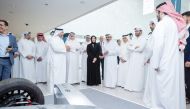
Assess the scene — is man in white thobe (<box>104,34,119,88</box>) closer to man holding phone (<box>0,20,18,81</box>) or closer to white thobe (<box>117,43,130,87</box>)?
white thobe (<box>117,43,130,87</box>)

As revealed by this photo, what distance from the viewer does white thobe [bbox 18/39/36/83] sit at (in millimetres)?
6754

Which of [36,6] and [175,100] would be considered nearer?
[175,100]

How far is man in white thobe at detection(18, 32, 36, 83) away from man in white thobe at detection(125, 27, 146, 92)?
9.92ft

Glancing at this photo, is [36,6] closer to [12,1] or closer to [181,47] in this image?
[12,1]

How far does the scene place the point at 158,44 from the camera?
3.49 m

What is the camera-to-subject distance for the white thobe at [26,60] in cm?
675

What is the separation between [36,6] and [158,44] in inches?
302

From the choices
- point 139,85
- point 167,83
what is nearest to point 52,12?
point 139,85

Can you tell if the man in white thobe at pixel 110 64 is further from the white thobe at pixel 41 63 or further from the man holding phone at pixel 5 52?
the man holding phone at pixel 5 52

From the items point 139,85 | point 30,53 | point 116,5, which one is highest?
point 116,5

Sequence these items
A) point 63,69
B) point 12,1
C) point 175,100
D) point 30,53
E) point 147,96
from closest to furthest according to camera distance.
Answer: point 175,100 < point 147,96 < point 63,69 < point 30,53 < point 12,1

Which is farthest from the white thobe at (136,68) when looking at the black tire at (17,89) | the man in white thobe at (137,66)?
the black tire at (17,89)

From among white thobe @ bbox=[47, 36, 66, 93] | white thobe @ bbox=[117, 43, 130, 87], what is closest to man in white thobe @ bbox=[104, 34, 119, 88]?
white thobe @ bbox=[117, 43, 130, 87]

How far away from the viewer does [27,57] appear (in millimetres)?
6766
